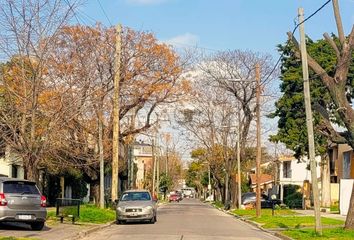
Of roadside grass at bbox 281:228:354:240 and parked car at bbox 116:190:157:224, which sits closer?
roadside grass at bbox 281:228:354:240

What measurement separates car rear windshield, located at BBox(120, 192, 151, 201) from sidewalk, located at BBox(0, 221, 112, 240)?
5723 mm

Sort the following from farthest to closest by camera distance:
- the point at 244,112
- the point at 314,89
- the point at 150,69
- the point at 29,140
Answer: the point at 244,112
the point at 314,89
the point at 150,69
the point at 29,140

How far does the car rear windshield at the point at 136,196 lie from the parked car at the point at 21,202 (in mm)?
9866

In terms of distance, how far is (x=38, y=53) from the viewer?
23.0 m

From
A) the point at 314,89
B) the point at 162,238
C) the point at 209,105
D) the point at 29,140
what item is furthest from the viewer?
the point at 209,105

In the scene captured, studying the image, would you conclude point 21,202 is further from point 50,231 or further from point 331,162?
point 331,162

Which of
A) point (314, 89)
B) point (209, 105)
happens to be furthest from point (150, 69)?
point (209, 105)

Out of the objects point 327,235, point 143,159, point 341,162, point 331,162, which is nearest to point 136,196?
point 327,235

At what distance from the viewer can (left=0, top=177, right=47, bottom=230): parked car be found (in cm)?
2006

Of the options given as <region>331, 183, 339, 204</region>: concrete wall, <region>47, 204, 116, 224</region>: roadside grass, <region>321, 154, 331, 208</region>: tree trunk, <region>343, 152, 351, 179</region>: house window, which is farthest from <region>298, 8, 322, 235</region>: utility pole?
<region>331, 183, 339, 204</region>: concrete wall

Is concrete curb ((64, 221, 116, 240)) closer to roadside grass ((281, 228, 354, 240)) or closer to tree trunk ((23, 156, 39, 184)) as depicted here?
tree trunk ((23, 156, 39, 184))

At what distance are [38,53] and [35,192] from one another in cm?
507

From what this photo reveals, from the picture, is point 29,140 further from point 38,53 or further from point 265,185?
point 265,185

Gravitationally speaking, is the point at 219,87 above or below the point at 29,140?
above
